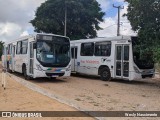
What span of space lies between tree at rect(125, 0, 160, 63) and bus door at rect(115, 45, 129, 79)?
149cm

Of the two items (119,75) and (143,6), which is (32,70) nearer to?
(119,75)

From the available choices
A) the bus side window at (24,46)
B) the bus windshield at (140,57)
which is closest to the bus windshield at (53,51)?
the bus side window at (24,46)

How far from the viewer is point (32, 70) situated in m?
18.1

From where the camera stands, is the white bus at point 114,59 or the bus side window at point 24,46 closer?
the white bus at point 114,59

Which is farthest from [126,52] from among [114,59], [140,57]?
[140,57]

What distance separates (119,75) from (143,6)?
464cm

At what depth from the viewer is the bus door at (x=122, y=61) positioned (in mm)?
17767

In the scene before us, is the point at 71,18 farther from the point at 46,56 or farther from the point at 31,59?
the point at 46,56

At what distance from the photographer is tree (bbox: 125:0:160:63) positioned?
15.8 metres

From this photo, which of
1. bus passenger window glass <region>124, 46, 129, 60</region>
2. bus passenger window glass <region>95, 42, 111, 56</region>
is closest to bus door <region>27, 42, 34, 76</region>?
bus passenger window glass <region>95, 42, 111, 56</region>

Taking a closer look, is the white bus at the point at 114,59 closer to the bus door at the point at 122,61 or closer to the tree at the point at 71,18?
the bus door at the point at 122,61

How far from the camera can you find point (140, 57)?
1647cm

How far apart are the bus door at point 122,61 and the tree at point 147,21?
1493 mm

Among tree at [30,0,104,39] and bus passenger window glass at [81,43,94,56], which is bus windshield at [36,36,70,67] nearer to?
bus passenger window glass at [81,43,94,56]
